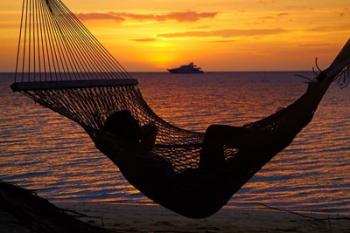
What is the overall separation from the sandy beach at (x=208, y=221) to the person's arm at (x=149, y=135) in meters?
0.72

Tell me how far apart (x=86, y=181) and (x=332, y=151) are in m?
5.66

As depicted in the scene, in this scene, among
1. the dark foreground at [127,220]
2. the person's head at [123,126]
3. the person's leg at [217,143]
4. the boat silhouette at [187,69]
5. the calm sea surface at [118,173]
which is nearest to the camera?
the dark foreground at [127,220]

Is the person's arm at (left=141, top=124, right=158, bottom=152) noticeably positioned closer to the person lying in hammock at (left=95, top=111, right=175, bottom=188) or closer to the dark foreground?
the person lying in hammock at (left=95, top=111, right=175, bottom=188)

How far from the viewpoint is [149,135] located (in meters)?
3.61

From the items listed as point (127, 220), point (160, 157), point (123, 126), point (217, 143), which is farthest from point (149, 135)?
point (127, 220)

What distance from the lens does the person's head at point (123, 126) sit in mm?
3443

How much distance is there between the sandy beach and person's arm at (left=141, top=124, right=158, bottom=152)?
715mm

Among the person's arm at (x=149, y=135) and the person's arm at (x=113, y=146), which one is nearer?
the person's arm at (x=113, y=146)

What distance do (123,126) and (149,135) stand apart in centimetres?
22

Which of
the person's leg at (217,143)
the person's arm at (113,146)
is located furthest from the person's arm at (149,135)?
the person's leg at (217,143)

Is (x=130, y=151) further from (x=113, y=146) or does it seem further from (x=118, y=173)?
(x=118, y=173)

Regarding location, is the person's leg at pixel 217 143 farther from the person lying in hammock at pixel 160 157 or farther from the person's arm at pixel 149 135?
the person's arm at pixel 149 135

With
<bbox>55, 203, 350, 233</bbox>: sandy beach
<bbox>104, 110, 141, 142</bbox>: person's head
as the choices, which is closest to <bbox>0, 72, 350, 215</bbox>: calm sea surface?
<bbox>55, 203, 350, 233</bbox>: sandy beach

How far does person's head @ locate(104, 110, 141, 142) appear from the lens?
3443mm
